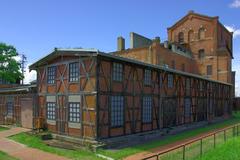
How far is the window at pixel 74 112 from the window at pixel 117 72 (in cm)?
303

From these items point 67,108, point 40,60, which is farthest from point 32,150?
point 40,60

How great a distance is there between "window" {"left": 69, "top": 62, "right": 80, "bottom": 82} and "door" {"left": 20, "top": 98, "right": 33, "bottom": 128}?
660cm

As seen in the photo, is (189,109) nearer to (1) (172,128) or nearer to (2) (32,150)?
(1) (172,128)

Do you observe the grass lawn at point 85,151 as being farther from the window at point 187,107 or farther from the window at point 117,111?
the window at point 187,107

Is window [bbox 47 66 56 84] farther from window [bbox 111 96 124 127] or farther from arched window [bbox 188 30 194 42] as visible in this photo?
arched window [bbox 188 30 194 42]

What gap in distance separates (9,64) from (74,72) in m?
29.7

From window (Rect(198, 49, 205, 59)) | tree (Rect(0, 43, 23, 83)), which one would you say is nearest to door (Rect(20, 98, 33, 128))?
tree (Rect(0, 43, 23, 83))

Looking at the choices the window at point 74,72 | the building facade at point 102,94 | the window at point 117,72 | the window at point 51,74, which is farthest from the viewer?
the window at point 51,74

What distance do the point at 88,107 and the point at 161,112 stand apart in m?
7.82

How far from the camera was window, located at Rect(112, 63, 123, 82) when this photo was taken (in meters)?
19.2

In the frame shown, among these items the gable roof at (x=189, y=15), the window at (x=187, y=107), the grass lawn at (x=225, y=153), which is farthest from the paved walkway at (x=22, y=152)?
the gable roof at (x=189, y=15)

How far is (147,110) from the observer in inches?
878

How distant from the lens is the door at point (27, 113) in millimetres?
24794

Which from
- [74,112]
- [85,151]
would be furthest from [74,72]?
[85,151]
